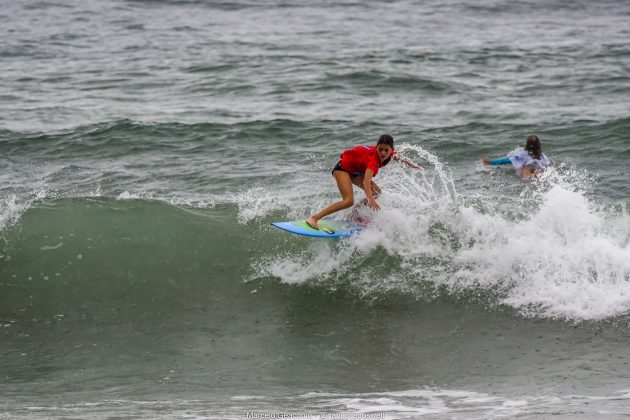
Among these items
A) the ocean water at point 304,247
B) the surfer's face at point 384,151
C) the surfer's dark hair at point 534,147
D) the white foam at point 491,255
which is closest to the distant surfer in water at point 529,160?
the surfer's dark hair at point 534,147

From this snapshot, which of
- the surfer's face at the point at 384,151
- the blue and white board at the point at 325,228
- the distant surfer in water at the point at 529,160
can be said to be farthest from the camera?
the distant surfer in water at the point at 529,160

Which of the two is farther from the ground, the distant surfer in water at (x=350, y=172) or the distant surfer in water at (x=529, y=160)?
the distant surfer in water at (x=350, y=172)

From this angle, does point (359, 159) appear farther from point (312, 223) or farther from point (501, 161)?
point (501, 161)

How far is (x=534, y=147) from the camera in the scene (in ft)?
41.3

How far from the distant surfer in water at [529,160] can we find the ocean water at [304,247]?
0.32 metres

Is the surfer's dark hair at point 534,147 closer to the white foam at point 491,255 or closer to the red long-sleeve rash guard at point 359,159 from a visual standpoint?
the white foam at point 491,255

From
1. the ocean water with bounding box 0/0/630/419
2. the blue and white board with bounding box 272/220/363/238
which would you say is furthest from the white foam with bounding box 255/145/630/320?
the blue and white board with bounding box 272/220/363/238

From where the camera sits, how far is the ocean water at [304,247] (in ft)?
22.6

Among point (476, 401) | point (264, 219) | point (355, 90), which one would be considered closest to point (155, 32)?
point (355, 90)

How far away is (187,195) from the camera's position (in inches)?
459

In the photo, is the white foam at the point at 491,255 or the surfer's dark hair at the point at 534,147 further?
the surfer's dark hair at the point at 534,147

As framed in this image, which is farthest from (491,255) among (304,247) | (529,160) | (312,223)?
(529,160)

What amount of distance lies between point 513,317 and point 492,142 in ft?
21.5

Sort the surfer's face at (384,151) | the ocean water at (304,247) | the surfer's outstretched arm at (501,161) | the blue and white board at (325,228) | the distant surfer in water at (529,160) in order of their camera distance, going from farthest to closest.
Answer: the surfer's outstretched arm at (501,161)
the distant surfer in water at (529,160)
the blue and white board at (325,228)
the surfer's face at (384,151)
the ocean water at (304,247)
